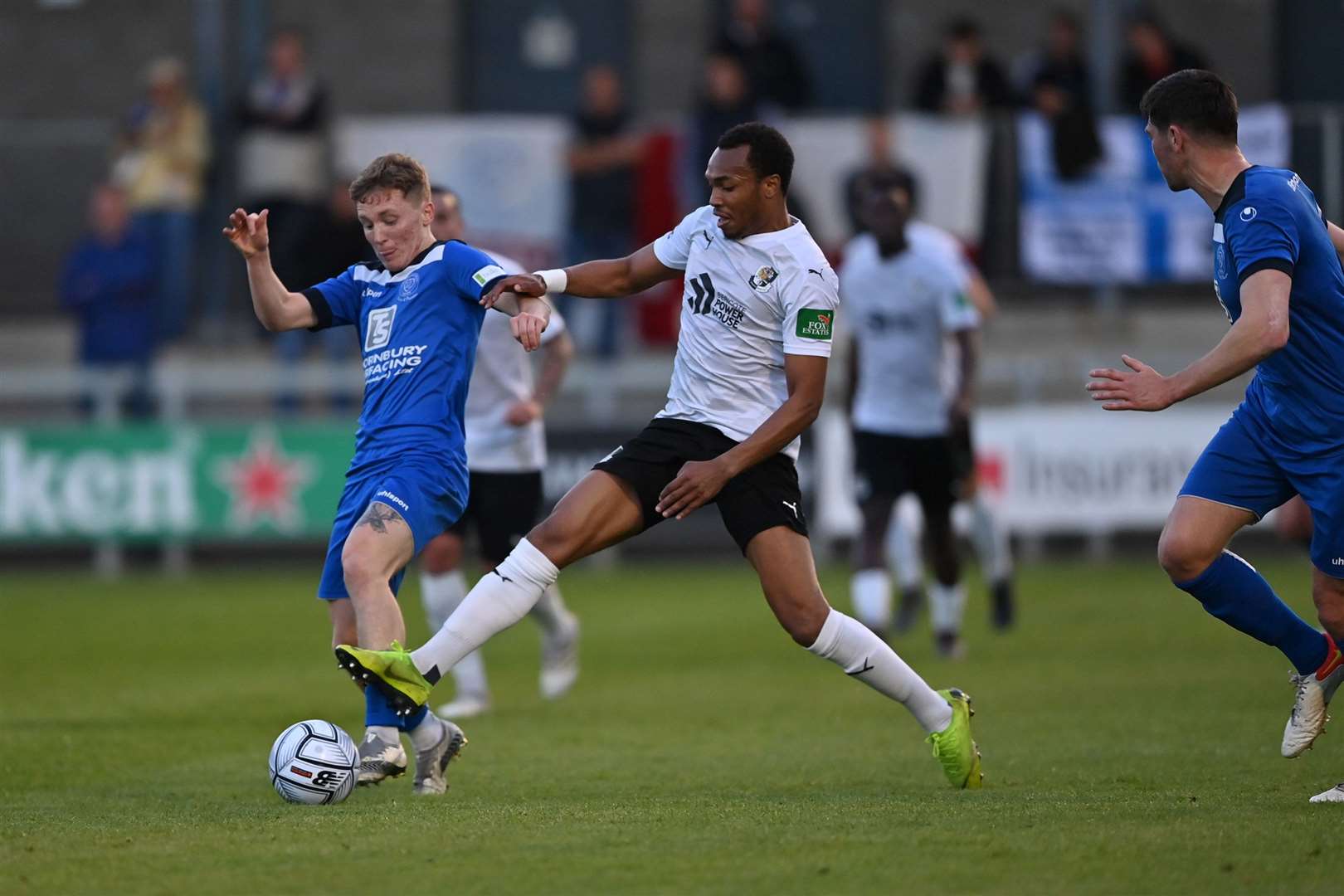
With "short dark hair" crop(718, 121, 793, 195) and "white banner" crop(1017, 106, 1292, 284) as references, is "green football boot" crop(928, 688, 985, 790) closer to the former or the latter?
A: "short dark hair" crop(718, 121, 793, 195)

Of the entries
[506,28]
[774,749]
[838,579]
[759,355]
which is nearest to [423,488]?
[759,355]

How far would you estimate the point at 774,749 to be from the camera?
8406mm

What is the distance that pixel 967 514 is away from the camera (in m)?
13.7

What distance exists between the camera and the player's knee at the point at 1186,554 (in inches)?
274

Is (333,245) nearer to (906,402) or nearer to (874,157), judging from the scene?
(874,157)

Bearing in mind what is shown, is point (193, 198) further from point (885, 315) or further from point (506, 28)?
point (885, 315)

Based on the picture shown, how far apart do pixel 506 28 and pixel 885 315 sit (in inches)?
463

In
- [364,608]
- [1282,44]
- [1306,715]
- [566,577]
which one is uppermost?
[1282,44]

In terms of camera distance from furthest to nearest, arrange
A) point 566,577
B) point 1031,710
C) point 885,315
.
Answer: point 566,577
point 885,315
point 1031,710

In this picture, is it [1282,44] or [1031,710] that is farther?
[1282,44]

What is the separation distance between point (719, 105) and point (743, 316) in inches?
457

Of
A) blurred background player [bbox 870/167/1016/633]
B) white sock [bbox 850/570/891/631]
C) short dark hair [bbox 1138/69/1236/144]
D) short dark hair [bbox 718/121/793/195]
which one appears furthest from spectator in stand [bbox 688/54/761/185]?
short dark hair [bbox 1138/69/1236/144]

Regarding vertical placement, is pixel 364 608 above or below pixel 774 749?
above

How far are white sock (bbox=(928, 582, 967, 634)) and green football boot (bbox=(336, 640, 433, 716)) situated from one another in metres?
5.95
